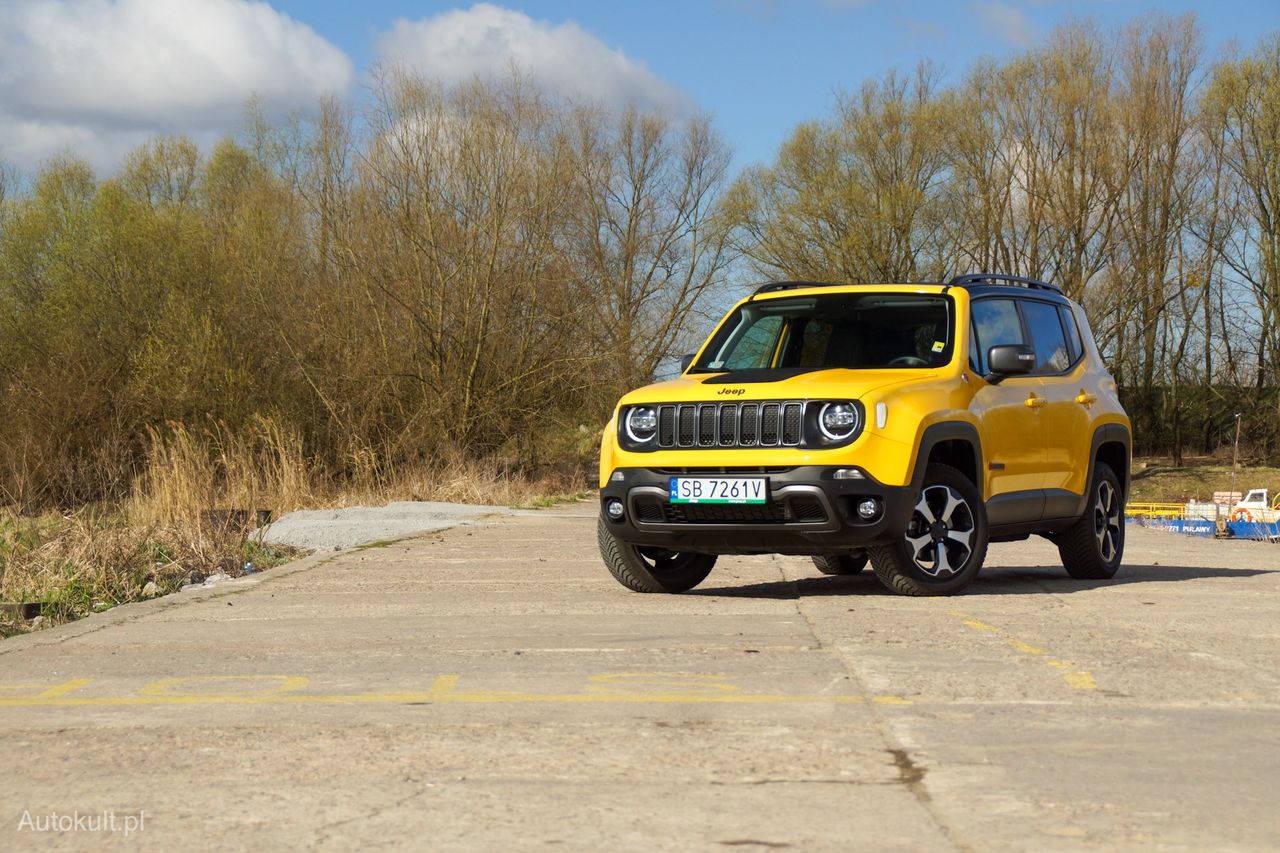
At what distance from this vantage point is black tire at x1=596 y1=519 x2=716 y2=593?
971cm

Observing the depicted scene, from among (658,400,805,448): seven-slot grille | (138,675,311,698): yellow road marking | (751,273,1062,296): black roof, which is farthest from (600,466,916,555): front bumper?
(138,675,311,698): yellow road marking

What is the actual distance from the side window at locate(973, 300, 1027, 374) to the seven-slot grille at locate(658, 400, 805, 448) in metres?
1.64

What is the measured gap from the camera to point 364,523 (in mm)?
17328

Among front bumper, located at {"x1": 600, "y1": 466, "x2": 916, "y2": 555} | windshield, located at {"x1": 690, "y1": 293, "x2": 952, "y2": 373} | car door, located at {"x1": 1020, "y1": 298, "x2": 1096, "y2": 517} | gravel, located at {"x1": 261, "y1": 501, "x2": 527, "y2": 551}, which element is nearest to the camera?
front bumper, located at {"x1": 600, "y1": 466, "x2": 916, "y2": 555}

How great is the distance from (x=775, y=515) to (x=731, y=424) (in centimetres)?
61

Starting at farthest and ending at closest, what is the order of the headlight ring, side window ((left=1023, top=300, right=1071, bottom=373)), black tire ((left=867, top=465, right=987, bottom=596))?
side window ((left=1023, top=300, right=1071, bottom=373))
the headlight ring
black tire ((left=867, top=465, right=987, bottom=596))

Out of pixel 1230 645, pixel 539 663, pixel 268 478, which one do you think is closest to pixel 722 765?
pixel 539 663

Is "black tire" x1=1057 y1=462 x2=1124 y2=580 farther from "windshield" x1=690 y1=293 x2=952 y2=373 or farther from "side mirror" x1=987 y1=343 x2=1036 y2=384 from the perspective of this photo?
"windshield" x1=690 y1=293 x2=952 y2=373

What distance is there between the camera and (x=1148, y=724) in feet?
16.8

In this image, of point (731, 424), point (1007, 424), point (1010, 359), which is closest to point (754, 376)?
point (731, 424)

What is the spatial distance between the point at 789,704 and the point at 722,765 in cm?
103

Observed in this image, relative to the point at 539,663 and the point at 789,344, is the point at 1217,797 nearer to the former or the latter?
the point at 539,663

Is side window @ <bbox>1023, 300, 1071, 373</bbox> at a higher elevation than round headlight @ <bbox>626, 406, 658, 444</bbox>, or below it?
higher

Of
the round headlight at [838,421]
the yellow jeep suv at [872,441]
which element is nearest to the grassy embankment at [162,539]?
the yellow jeep suv at [872,441]
